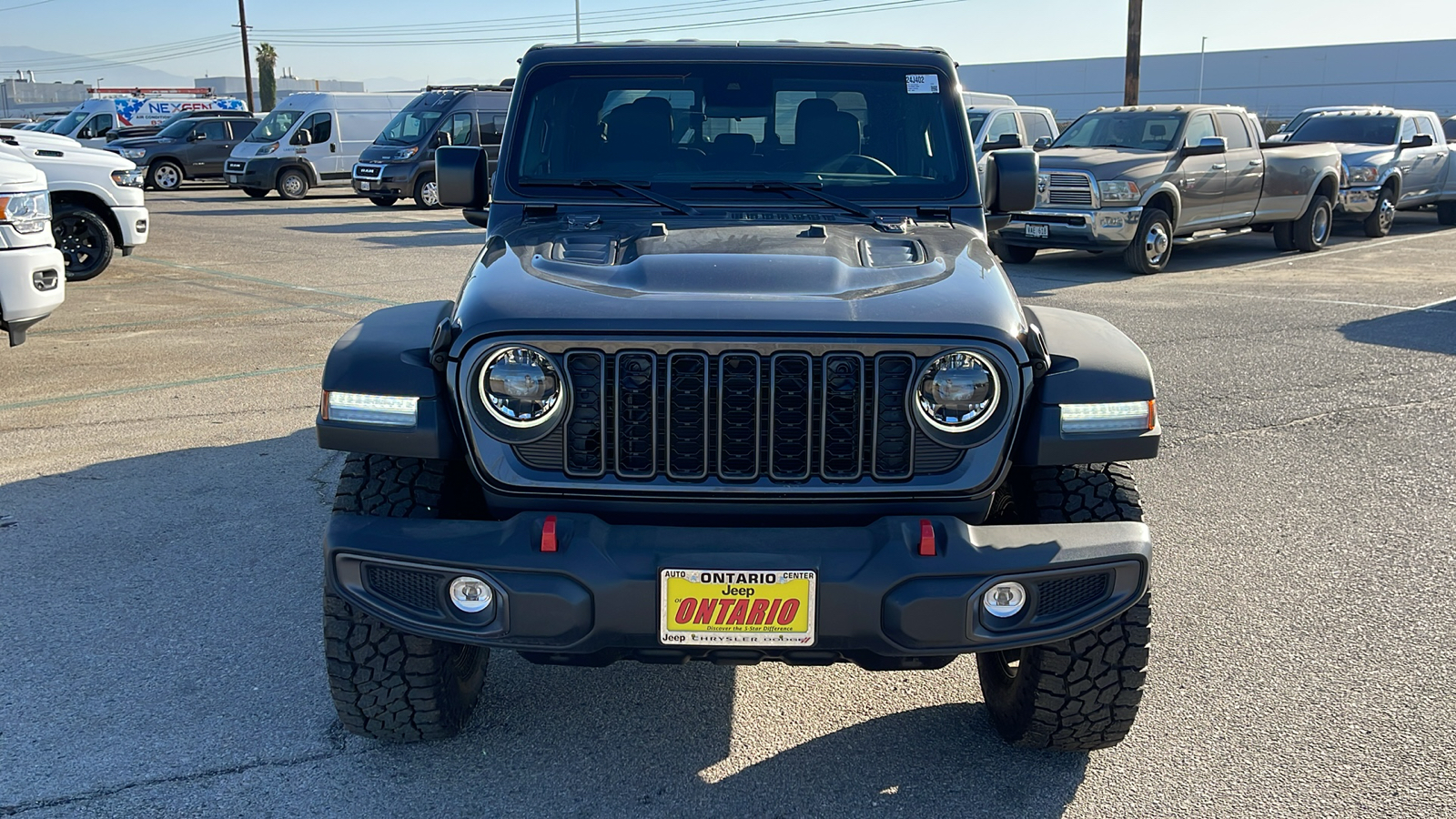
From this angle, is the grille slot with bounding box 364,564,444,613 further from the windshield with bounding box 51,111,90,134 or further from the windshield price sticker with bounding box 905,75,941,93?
the windshield with bounding box 51,111,90,134

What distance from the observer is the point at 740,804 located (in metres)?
3.14

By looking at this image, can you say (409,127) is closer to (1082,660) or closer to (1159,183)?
(1159,183)

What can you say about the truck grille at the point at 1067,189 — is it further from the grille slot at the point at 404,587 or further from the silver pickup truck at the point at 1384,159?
the grille slot at the point at 404,587

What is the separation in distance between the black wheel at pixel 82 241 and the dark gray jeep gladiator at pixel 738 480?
9.81 meters

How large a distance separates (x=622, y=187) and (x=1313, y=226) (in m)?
14.1

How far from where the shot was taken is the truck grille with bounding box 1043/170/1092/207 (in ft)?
42.4

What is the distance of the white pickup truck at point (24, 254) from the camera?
23.5ft

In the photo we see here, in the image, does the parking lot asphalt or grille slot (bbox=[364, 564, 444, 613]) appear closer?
grille slot (bbox=[364, 564, 444, 613])

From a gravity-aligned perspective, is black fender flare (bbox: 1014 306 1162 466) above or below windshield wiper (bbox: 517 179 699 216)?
below

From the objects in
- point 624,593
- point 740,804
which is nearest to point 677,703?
point 740,804

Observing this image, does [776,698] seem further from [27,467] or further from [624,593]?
[27,467]

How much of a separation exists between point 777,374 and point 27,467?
469cm

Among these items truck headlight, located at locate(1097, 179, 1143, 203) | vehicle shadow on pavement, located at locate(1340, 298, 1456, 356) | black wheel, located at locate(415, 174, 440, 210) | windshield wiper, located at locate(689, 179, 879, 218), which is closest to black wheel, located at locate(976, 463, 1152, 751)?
windshield wiper, located at locate(689, 179, 879, 218)

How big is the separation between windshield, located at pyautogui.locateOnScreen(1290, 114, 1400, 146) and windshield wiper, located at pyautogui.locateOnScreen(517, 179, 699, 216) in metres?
16.8
